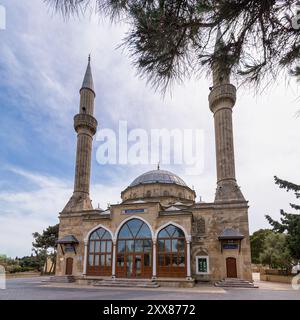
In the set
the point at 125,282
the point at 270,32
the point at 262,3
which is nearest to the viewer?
→ the point at 262,3

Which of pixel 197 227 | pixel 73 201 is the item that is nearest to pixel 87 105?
pixel 73 201

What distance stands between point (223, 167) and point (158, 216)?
5.96m

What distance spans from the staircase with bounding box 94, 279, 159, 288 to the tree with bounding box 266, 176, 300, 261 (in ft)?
30.2

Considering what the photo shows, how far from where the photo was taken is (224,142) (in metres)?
19.7

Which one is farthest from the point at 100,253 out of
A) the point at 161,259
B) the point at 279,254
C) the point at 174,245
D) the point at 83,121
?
the point at 279,254

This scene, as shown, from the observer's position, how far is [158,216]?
57.6 ft

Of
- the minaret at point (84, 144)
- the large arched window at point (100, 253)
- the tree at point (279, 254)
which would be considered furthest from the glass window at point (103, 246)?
the tree at point (279, 254)

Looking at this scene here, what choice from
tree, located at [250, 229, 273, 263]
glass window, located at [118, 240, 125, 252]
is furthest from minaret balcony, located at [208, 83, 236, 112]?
tree, located at [250, 229, 273, 263]

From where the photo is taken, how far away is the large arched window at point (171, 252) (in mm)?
16156

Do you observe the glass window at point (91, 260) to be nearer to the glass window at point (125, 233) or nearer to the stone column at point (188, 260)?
the glass window at point (125, 233)

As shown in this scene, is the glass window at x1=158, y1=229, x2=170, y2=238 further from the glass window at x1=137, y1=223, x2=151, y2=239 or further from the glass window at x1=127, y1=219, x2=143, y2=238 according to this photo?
the glass window at x1=127, y1=219, x2=143, y2=238

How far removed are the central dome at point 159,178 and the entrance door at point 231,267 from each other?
10051 millimetres
